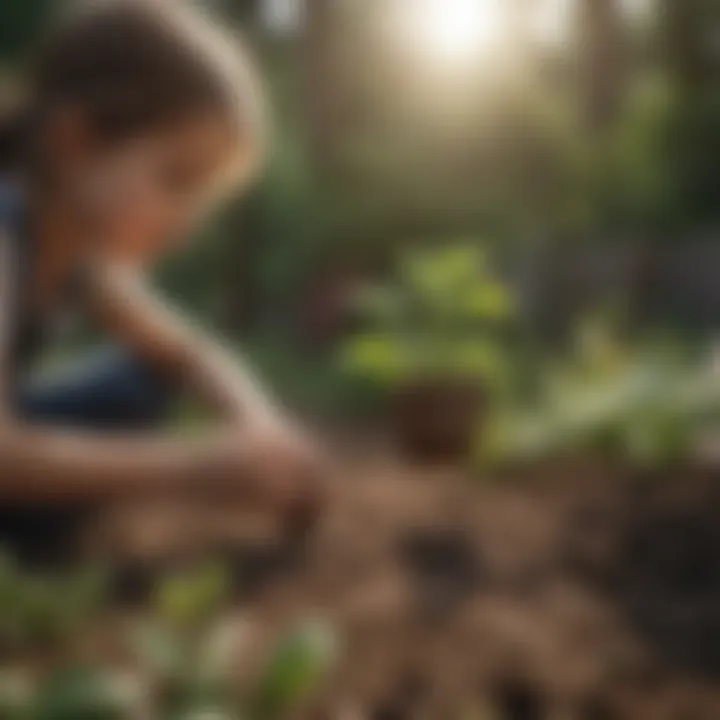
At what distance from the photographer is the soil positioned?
59 centimetres

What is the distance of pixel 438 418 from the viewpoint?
823 millimetres

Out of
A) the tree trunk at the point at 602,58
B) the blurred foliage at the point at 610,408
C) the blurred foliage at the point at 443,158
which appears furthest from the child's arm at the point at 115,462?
the tree trunk at the point at 602,58

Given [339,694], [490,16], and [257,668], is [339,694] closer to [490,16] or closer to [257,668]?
[257,668]

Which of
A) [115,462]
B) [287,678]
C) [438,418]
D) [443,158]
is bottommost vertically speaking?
[287,678]

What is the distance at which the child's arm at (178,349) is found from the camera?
0.69m

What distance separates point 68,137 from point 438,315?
0.31 metres

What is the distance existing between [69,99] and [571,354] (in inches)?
15.1

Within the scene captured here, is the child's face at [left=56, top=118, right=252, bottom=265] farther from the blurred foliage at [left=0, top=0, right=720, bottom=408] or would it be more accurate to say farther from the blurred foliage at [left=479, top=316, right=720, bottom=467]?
the blurred foliage at [left=479, top=316, right=720, bottom=467]

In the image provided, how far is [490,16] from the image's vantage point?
2.63 feet

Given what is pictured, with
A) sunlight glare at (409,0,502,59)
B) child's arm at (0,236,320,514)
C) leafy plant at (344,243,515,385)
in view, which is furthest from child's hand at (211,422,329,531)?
sunlight glare at (409,0,502,59)

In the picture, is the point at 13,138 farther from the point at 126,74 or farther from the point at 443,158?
the point at 443,158

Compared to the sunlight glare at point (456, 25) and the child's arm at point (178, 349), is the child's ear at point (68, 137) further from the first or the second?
the sunlight glare at point (456, 25)

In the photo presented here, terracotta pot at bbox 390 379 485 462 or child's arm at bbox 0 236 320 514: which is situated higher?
terracotta pot at bbox 390 379 485 462

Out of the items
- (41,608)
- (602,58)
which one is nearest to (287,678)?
(41,608)
